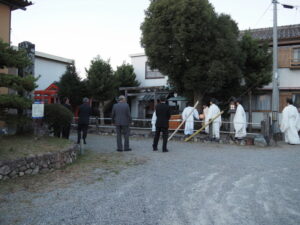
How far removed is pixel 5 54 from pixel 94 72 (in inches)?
410

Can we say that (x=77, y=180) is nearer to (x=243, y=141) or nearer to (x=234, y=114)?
(x=243, y=141)

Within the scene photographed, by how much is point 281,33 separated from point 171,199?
15.8 metres

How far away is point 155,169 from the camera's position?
20.6 feet

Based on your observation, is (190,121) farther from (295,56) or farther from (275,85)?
(295,56)

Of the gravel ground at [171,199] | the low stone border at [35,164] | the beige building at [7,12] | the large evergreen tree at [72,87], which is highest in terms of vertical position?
the beige building at [7,12]

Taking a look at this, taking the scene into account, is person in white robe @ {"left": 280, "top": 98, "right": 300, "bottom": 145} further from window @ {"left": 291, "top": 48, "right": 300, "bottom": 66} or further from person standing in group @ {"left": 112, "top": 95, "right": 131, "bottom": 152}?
person standing in group @ {"left": 112, "top": 95, "right": 131, "bottom": 152}

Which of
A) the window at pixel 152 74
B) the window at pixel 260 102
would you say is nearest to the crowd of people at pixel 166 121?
the window at pixel 260 102

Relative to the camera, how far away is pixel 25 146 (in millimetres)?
6211

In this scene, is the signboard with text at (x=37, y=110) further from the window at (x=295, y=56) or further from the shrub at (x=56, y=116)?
the window at (x=295, y=56)

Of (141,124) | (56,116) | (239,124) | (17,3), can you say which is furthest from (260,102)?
(17,3)

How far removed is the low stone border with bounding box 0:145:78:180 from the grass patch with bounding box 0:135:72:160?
0.43ft

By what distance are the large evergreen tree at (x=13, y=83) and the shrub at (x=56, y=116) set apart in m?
1.12

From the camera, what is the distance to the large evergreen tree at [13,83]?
6.07m

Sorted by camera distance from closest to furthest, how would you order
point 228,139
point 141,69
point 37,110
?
1. point 37,110
2. point 228,139
3. point 141,69
